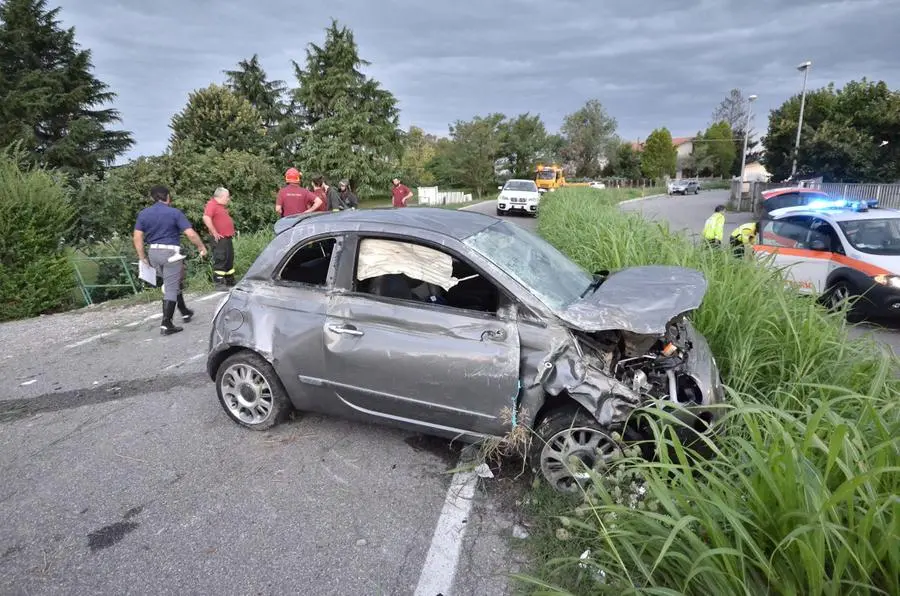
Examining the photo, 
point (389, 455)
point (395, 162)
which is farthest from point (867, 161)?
point (389, 455)

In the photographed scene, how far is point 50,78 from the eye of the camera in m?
32.9

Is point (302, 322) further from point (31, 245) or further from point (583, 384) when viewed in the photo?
point (31, 245)

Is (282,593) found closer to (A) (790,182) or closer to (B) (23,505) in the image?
(B) (23,505)

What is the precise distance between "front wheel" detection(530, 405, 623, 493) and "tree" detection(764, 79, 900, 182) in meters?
29.5

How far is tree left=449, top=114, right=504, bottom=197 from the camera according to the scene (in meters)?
49.3

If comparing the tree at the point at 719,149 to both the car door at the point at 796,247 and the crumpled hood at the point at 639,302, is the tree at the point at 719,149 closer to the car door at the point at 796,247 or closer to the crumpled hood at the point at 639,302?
the car door at the point at 796,247

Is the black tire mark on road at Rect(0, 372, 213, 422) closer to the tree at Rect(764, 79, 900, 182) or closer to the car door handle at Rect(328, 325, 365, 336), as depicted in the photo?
the car door handle at Rect(328, 325, 365, 336)

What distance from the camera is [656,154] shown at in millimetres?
67500

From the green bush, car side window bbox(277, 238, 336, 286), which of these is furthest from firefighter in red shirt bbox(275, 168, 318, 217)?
car side window bbox(277, 238, 336, 286)

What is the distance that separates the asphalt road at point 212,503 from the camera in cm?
240

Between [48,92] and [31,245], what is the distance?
33.6 metres

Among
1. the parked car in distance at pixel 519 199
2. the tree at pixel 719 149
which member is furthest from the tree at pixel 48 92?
the tree at pixel 719 149

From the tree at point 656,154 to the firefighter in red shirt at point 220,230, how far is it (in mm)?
69131

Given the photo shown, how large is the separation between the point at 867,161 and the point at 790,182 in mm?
3368
